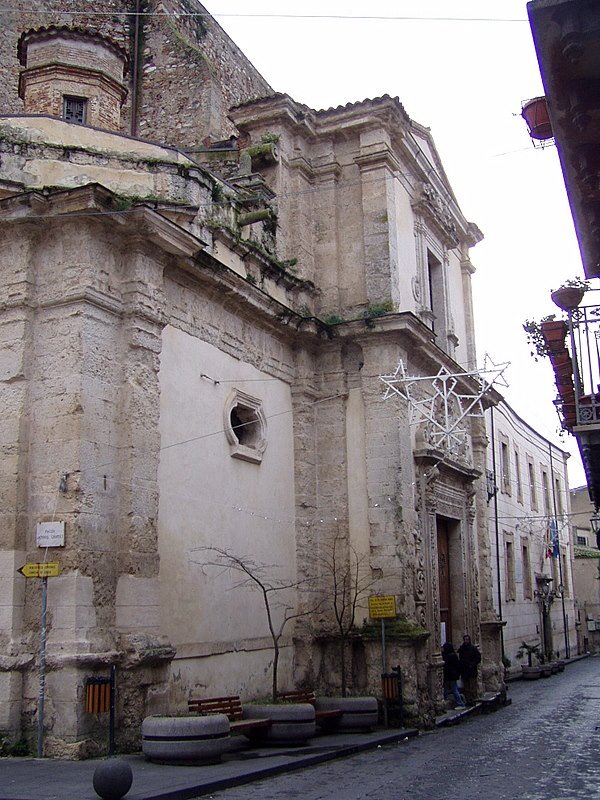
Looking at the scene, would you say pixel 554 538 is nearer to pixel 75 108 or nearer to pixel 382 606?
pixel 382 606

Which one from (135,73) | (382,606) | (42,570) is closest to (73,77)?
(135,73)

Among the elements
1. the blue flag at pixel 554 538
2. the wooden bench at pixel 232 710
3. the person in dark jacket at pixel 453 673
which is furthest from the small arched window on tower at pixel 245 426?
the blue flag at pixel 554 538

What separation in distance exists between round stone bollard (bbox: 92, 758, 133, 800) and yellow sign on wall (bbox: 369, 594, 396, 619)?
23.1ft

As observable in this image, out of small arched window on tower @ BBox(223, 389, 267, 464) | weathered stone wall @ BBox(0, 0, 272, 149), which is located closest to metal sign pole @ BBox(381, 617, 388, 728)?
small arched window on tower @ BBox(223, 389, 267, 464)

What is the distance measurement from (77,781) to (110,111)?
38.7ft

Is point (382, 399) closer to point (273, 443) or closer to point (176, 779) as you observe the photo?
point (273, 443)

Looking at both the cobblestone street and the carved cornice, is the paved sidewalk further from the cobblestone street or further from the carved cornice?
the carved cornice

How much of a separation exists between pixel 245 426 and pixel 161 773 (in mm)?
6114

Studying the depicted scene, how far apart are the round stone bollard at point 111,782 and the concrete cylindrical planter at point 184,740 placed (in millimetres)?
2004

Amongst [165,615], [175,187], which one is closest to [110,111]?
[175,187]

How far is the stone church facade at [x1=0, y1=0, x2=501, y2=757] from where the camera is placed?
396 inches

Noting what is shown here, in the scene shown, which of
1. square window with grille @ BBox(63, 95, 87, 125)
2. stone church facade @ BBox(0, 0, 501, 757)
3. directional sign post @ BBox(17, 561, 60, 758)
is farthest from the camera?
square window with grille @ BBox(63, 95, 87, 125)

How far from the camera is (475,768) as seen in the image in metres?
9.45

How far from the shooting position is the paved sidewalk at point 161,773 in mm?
7402
